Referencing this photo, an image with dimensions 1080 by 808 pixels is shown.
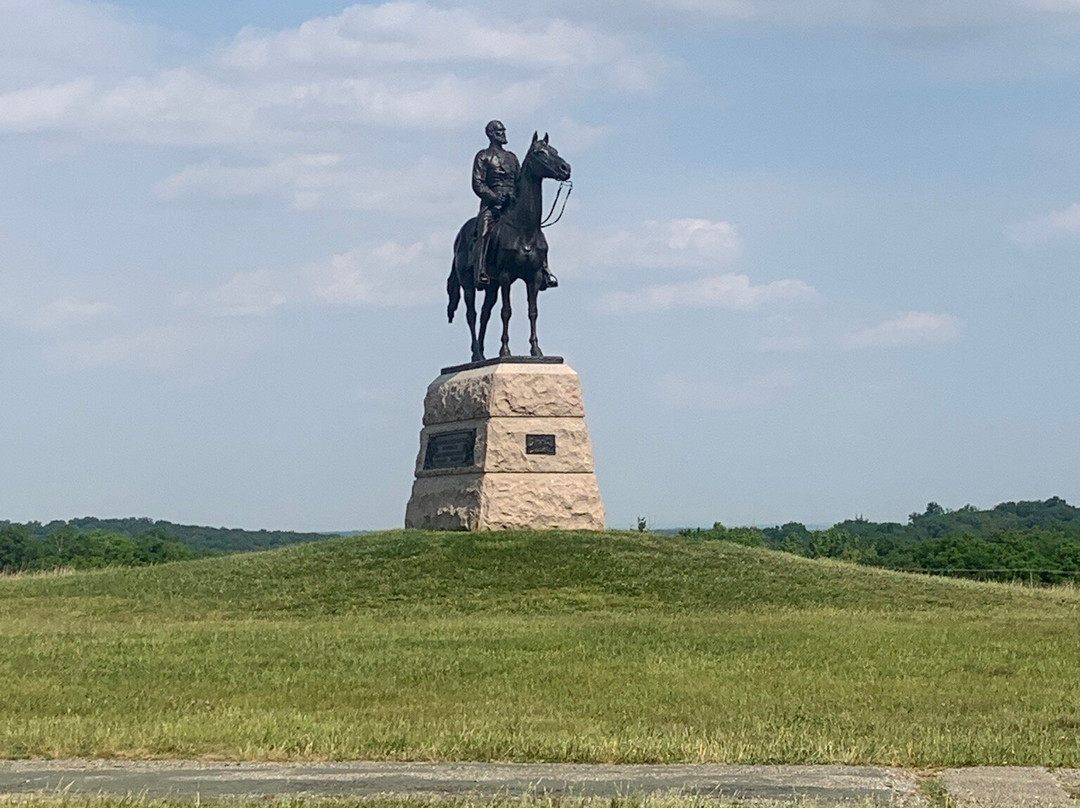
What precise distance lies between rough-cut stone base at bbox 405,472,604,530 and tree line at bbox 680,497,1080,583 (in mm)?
9579

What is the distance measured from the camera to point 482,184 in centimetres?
2672

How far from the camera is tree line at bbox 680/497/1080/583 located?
33.8m

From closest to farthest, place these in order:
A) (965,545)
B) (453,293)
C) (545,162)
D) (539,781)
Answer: (539,781)
(545,162)
(453,293)
(965,545)

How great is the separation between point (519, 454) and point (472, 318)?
12.8ft

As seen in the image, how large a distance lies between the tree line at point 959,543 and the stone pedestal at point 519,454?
9841 millimetres

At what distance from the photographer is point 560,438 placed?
84.5ft

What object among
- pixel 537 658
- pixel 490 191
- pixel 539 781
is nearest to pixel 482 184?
pixel 490 191

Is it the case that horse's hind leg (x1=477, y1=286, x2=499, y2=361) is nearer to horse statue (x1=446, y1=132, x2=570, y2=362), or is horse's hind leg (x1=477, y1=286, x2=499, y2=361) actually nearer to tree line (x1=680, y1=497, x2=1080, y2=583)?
horse statue (x1=446, y1=132, x2=570, y2=362)

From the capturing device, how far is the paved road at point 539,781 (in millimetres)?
8039

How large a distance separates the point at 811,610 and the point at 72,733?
12070mm

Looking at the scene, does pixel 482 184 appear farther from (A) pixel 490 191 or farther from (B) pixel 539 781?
(B) pixel 539 781

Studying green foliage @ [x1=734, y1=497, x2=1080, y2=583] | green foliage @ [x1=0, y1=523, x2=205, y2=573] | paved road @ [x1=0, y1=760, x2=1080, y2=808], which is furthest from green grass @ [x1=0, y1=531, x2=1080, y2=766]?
green foliage @ [x1=0, y1=523, x2=205, y2=573]

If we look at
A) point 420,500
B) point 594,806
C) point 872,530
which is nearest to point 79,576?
point 420,500

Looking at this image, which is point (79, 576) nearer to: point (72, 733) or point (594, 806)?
point (72, 733)
